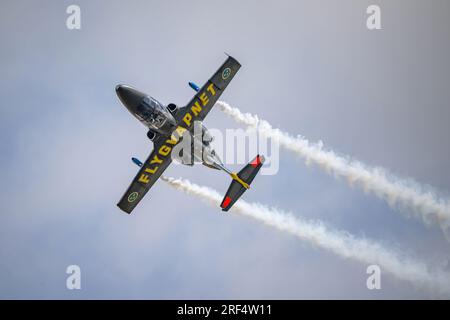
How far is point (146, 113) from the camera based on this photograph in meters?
50.3

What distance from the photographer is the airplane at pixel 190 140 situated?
172 feet

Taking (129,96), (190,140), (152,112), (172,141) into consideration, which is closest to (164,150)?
(172,141)

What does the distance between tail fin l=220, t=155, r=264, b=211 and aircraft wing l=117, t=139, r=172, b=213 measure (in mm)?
4472

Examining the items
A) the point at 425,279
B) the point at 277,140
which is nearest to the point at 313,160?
the point at 277,140

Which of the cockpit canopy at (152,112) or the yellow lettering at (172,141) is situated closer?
the cockpit canopy at (152,112)

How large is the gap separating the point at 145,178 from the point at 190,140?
412cm

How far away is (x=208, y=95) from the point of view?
54.2 m

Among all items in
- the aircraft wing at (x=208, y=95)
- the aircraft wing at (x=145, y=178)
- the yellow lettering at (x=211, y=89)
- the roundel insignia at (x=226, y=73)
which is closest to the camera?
the aircraft wing at (x=208, y=95)

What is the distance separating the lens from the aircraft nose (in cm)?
4916

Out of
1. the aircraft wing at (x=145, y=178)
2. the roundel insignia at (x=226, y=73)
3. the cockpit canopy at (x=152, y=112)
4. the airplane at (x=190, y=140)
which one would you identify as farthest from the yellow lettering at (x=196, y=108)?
the aircraft wing at (x=145, y=178)

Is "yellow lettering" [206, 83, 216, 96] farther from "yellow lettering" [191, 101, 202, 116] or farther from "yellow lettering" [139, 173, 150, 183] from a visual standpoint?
"yellow lettering" [139, 173, 150, 183]

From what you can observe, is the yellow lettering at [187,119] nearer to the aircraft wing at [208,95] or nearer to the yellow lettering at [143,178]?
the aircraft wing at [208,95]

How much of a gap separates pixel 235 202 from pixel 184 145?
4985mm

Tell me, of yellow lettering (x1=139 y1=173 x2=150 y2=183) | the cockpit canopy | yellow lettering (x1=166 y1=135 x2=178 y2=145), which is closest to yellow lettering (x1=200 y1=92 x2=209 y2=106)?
yellow lettering (x1=166 y1=135 x2=178 y2=145)
